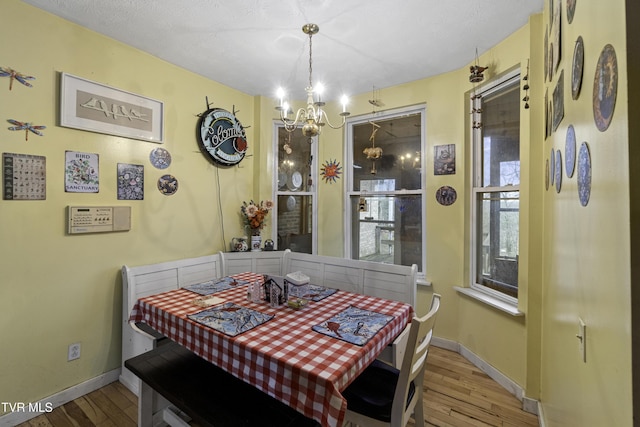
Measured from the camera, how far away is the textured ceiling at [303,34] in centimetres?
181

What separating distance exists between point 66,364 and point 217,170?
1.90m

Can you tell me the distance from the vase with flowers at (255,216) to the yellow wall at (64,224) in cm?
67

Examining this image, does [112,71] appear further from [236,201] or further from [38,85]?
[236,201]

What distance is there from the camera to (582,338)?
0.89 metres

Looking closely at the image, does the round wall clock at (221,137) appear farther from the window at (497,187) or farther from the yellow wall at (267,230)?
the window at (497,187)

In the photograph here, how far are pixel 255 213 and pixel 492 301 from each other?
232cm

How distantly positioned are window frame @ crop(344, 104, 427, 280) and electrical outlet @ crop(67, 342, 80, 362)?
2464 mm

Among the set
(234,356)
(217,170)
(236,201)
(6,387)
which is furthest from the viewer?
(236,201)

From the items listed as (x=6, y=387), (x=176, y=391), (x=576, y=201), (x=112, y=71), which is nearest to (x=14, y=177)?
A: (x=112, y=71)

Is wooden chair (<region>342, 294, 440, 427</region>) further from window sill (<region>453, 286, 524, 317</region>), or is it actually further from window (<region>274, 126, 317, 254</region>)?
window (<region>274, 126, 317, 254</region>)

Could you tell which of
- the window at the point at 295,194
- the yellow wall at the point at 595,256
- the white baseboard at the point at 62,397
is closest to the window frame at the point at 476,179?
the yellow wall at the point at 595,256

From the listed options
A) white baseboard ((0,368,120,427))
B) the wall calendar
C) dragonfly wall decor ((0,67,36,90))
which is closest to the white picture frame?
dragonfly wall decor ((0,67,36,90))

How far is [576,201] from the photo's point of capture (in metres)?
1.01

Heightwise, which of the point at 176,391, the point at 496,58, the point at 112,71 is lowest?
the point at 176,391
